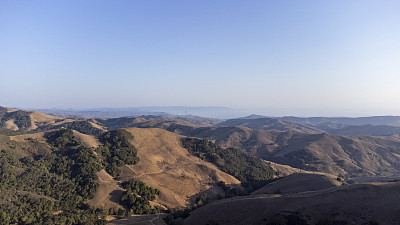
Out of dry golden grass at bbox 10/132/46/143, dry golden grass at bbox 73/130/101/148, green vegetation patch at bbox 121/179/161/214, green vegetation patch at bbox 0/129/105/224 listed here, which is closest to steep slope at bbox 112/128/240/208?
green vegetation patch at bbox 121/179/161/214

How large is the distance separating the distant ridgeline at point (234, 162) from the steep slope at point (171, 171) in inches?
162

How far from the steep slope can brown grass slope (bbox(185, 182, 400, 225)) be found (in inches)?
770

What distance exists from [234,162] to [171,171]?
30.4m

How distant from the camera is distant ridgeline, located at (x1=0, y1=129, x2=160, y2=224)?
3666 centimetres

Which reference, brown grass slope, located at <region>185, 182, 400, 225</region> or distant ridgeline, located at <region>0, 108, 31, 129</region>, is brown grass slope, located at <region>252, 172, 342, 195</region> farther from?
distant ridgeline, located at <region>0, 108, 31, 129</region>

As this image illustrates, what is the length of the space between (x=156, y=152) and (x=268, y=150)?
301 ft

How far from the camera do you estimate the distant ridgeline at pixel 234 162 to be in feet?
264

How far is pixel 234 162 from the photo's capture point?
3499 inches

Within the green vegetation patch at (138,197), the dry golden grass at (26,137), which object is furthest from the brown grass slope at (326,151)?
the dry golden grass at (26,137)

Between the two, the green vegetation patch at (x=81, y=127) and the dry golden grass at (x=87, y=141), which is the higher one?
the dry golden grass at (x=87, y=141)

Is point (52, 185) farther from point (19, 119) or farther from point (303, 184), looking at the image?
point (19, 119)

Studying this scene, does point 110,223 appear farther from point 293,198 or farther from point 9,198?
point 293,198

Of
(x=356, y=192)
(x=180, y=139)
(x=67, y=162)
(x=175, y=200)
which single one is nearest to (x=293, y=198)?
(x=356, y=192)

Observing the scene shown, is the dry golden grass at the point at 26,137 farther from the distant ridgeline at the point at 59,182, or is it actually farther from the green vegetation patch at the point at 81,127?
the green vegetation patch at the point at 81,127
